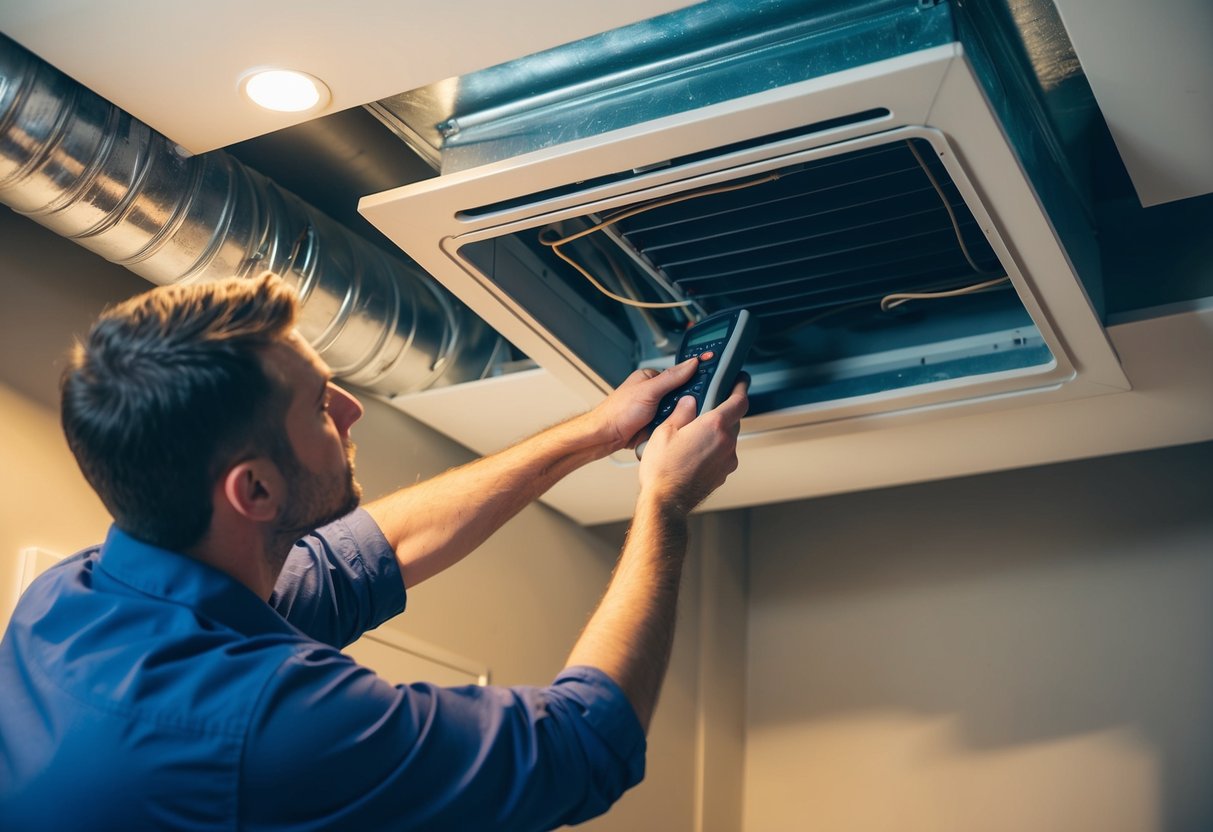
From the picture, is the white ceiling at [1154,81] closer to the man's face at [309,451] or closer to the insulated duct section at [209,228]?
the man's face at [309,451]

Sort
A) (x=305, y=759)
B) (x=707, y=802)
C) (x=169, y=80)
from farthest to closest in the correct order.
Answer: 1. (x=707, y=802)
2. (x=169, y=80)
3. (x=305, y=759)

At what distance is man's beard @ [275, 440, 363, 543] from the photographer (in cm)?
102

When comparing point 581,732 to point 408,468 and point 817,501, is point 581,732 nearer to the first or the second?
point 408,468

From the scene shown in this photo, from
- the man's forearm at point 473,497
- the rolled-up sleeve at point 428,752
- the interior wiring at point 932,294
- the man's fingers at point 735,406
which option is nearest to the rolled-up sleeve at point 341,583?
the man's forearm at point 473,497

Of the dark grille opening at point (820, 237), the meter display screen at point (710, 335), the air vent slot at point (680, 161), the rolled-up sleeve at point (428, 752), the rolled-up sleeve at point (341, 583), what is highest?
the dark grille opening at point (820, 237)

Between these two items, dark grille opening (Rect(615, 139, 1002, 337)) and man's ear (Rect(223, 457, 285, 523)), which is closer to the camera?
man's ear (Rect(223, 457, 285, 523))

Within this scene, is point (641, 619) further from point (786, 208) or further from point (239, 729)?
point (786, 208)

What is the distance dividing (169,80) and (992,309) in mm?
1012

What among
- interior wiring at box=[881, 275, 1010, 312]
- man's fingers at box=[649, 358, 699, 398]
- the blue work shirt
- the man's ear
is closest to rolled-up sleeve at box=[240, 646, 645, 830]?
the blue work shirt

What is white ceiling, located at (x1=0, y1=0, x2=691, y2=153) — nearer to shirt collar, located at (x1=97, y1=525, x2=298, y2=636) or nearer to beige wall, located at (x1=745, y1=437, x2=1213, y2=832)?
shirt collar, located at (x1=97, y1=525, x2=298, y2=636)

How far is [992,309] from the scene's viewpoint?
154 cm

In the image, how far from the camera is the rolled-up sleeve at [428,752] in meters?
0.87

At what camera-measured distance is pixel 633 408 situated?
4.53 ft

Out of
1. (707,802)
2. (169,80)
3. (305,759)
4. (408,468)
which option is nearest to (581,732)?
(305,759)
